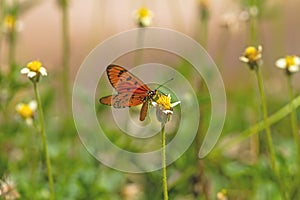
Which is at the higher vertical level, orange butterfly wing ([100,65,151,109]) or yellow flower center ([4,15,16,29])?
yellow flower center ([4,15,16,29])

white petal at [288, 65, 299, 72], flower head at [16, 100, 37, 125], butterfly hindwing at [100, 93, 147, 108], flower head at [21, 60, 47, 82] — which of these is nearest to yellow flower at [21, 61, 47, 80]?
flower head at [21, 60, 47, 82]

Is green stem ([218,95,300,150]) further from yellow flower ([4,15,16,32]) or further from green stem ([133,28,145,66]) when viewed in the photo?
yellow flower ([4,15,16,32])

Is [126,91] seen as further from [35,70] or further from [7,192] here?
[7,192]

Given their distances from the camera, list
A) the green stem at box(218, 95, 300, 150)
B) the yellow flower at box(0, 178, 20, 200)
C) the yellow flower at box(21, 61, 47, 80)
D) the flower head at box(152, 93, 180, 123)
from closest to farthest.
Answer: the flower head at box(152, 93, 180, 123)
the yellow flower at box(21, 61, 47, 80)
the yellow flower at box(0, 178, 20, 200)
the green stem at box(218, 95, 300, 150)

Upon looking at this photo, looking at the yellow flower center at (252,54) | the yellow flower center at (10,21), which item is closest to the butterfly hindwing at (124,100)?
the yellow flower center at (252,54)

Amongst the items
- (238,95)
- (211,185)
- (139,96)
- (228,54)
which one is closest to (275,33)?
(228,54)

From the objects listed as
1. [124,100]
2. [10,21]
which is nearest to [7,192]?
[124,100]

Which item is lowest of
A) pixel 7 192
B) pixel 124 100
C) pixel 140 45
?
pixel 7 192
